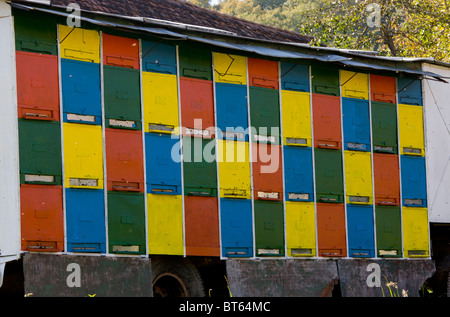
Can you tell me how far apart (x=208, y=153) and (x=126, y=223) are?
6.17ft

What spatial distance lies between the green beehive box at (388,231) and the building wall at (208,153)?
0.03 m

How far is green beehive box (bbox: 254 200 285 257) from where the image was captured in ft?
Answer: 47.1

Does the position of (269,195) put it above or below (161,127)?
below

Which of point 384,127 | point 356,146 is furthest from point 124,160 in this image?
point 384,127

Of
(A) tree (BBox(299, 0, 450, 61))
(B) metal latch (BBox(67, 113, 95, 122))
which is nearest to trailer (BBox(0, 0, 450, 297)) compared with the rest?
(B) metal latch (BBox(67, 113, 95, 122))

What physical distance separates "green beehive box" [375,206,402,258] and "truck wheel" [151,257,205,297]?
390 cm

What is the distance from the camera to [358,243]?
1570cm

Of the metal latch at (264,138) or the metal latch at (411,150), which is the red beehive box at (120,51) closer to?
the metal latch at (264,138)

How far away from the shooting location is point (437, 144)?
16.9 metres

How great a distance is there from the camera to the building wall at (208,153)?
12.1 metres

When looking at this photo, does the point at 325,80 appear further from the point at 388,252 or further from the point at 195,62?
the point at 388,252

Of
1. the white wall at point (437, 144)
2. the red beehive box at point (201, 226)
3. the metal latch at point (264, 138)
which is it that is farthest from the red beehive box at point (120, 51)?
the white wall at point (437, 144)

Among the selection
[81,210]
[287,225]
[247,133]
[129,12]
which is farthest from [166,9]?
[81,210]

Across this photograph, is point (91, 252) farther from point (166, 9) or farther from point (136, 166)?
point (166, 9)
